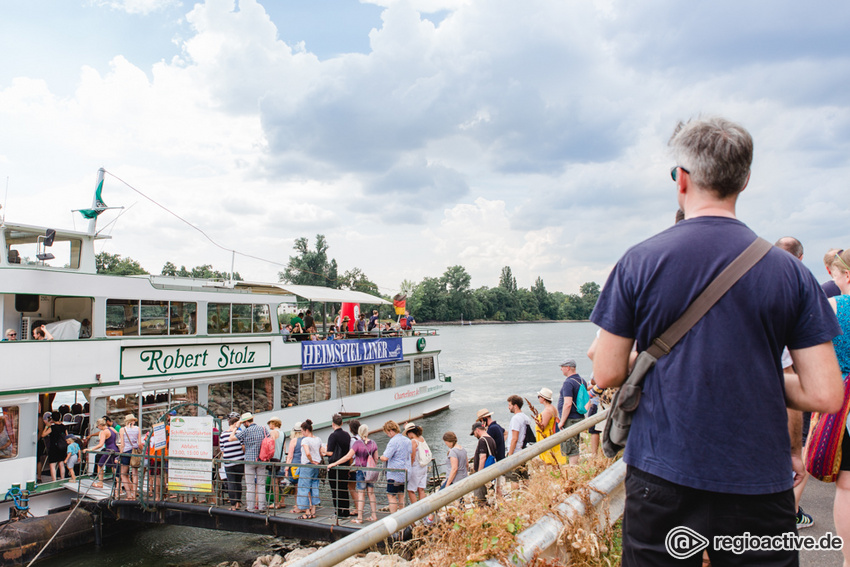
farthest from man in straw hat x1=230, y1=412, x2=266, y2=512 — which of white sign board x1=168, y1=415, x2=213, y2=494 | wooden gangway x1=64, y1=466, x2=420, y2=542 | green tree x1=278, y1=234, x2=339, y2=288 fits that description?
green tree x1=278, y1=234, x2=339, y2=288

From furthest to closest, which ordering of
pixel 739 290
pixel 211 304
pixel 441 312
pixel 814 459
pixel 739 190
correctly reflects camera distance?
1. pixel 441 312
2. pixel 211 304
3. pixel 814 459
4. pixel 739 190
5. pixel 739 290

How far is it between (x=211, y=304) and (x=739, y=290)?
15.8 m

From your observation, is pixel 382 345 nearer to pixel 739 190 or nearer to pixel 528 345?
pixel 739 190

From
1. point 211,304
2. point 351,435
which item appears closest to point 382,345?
point 211,304

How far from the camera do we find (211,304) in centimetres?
1571

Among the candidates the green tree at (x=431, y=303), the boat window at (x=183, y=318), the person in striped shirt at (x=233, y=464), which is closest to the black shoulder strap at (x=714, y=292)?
the person in striped shirt at (x=233, y=464)

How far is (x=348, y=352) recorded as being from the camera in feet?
67.1

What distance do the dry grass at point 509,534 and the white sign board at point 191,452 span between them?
848 cm

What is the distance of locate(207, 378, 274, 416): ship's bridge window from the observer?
1592cm

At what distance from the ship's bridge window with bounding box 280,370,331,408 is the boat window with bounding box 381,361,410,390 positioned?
368 centimetres

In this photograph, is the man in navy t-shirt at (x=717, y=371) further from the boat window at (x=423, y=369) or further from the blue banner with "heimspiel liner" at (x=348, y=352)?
the boat window at (x=423, y=369)

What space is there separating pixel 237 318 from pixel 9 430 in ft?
20.6

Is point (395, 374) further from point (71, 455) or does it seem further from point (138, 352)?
point (71, 455)

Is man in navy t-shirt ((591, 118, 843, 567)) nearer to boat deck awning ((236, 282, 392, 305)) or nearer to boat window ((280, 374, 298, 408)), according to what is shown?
boat deck awning ((236, 282, 392, 305))
